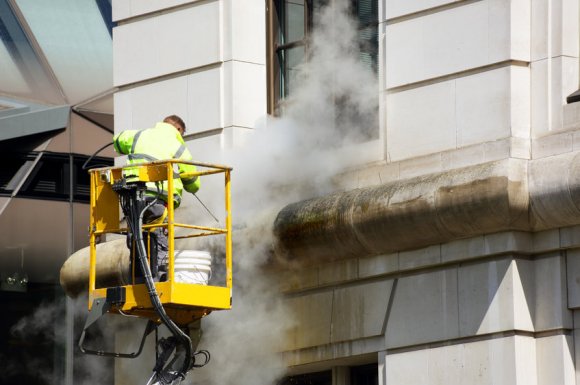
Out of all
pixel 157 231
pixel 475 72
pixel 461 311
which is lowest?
pixel 461 311

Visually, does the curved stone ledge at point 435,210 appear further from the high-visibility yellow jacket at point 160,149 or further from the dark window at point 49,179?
the dark window at point 49,179

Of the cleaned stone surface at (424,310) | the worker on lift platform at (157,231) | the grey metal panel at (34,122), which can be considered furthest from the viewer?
the grey metal panel at (34,122)

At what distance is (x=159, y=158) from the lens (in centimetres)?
1595

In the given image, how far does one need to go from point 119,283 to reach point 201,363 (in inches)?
45.1

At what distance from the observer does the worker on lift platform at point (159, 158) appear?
1576 centimetres

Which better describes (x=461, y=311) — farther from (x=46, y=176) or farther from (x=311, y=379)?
(x=46, y=176)

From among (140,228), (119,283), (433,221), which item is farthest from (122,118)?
(433,221)

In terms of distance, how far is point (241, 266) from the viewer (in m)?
16.9

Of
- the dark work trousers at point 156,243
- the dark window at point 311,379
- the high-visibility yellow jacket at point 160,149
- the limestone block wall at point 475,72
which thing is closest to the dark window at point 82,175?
the dark window at point 311,379

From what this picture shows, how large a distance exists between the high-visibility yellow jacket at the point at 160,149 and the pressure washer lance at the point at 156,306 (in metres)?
0.28

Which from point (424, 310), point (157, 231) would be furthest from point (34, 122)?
point (424, 310)

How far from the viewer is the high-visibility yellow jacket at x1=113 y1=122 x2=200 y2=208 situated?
52.0 feet

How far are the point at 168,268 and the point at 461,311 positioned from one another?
2542 millimetres

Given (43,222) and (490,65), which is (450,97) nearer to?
(490,65)
